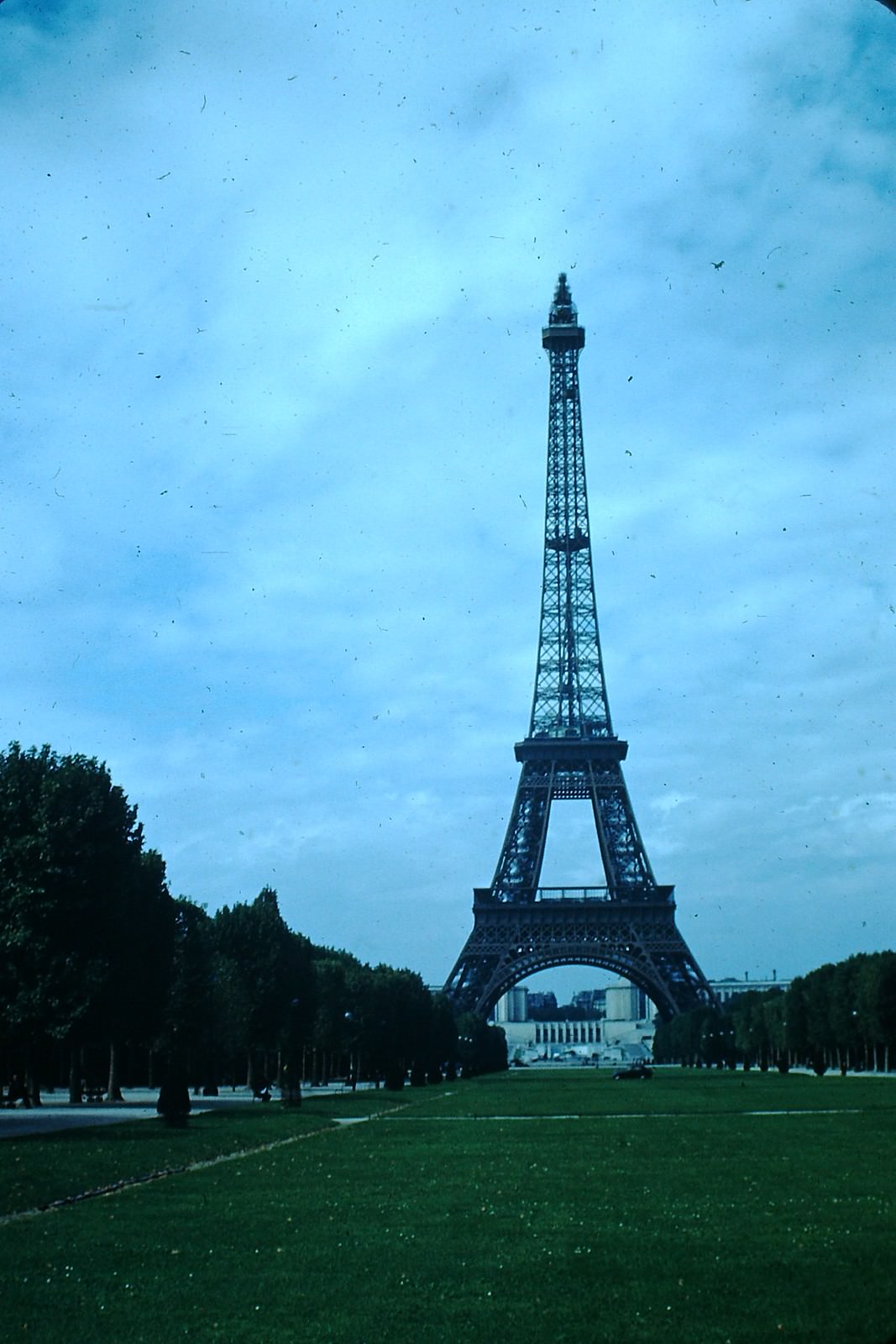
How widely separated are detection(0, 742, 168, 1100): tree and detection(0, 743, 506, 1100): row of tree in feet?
0.13

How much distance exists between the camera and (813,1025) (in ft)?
336

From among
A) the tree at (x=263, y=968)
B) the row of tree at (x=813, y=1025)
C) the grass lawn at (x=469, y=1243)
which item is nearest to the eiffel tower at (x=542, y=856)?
the row of tree at (x=813, y=1025)

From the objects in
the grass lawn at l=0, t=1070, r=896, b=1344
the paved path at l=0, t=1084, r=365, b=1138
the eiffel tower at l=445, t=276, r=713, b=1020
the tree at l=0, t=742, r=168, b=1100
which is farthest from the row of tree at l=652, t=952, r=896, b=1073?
the grass lawn at l=0, t=1070, r=896, b=1344

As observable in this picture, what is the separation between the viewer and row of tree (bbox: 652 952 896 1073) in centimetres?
9006

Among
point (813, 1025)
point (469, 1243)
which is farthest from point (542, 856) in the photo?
point (469, 1243)

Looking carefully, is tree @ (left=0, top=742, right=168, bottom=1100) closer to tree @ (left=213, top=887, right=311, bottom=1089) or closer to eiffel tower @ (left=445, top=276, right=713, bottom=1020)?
tree @ (left=213, top=887, right=311, bottom=1089)

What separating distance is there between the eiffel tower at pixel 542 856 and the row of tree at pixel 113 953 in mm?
34943

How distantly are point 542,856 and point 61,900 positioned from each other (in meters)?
79.7

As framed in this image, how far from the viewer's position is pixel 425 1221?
716 inches

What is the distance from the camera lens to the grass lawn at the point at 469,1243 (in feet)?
39.6

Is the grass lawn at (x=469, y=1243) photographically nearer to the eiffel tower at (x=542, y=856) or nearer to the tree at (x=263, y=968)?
the tree at (x=263, y=968)

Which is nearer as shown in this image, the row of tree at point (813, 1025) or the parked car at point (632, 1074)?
the row of tree at point (813, 1025)

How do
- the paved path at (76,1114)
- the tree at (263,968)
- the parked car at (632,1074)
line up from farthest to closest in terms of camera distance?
the parked car at (632,1074), the tree at (263,968), the paved path at (76,1114)

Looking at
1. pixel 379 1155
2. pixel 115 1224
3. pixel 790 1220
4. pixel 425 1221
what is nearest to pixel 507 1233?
pixel 425 1221
